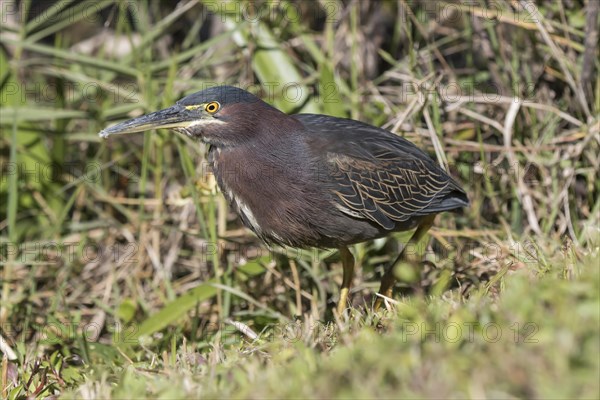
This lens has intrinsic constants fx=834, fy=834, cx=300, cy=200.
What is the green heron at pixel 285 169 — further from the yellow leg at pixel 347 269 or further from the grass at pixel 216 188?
the grass at pixel 216 188

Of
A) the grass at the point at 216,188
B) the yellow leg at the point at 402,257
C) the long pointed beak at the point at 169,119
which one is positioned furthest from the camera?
the grass at the point at 216,188

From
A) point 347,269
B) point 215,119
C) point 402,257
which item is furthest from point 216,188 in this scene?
point 402,257

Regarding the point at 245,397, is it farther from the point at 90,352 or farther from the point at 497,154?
the point at 497,154

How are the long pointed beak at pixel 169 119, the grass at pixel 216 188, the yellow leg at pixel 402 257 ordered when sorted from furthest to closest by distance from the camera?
the grass at pixel 216 188 → the yellow leg at pixel 402 257 → the long pointed beak at pixel 169 119

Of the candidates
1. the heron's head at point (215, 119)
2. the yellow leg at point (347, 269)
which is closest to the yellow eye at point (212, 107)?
the heron's head at point (215, 119)

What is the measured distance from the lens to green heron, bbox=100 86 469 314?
13.4 ft

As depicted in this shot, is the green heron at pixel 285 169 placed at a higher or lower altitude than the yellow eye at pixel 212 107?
lower

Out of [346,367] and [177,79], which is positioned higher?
[177,79]

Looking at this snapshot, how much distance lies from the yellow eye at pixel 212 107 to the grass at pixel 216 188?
0.86m

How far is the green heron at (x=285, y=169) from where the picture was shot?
4.08 m

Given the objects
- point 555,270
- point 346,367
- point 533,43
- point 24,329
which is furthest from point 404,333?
point 533,43

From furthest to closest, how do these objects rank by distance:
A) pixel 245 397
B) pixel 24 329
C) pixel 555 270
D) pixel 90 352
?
1. pixel 24 329
2. pixel 90 352
3. pixel 555 270
4. pixel 245 397

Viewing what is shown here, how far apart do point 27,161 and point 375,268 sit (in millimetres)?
2513

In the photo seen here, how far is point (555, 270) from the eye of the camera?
341 cm
